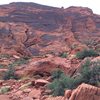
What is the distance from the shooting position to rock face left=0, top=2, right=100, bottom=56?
1938 inches

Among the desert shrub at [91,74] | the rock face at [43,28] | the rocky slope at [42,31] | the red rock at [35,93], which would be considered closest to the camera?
the desert shrub at [91,74]

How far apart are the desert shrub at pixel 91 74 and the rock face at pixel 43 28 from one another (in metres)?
32.4

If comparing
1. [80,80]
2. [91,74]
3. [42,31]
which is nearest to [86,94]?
[80,80]

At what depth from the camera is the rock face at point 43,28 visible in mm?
49219

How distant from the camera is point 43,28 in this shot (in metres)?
58.2

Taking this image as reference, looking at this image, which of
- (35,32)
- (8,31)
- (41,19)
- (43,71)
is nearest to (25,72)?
(43,71)

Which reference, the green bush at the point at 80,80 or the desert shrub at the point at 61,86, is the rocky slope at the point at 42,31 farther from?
the desert shrub at the point at 61,86

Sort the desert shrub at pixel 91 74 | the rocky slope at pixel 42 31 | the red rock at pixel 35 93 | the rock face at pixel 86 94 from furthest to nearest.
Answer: the rocky slope at pixel 42 31 < the red rock at pixel 35 93 < the desert shrub at pixel 91 74 < the rock face at pixel 86 94

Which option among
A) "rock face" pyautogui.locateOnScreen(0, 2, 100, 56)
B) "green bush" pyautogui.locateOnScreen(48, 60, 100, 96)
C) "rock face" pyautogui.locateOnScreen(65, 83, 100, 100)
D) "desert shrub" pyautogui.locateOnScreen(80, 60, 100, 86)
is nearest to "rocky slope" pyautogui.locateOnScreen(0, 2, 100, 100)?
"rock face" pyautogui.locateOnScreen(0, 2, 100, 56)

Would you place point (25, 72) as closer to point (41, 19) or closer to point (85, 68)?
point (85, 68)

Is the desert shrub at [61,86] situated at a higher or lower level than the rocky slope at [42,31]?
higher

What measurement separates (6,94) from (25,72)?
4.02 m

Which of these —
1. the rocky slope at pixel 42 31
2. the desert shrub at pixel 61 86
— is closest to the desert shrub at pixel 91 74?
the desert shrub at pixel 61 86

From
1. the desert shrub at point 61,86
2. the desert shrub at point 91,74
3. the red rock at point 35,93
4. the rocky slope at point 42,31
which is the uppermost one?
the desert shrub at point 91,74
